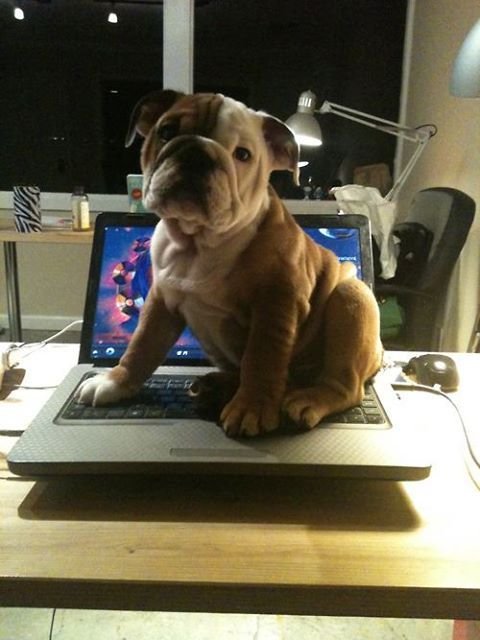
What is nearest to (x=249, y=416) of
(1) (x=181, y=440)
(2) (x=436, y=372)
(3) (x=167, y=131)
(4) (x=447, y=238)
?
(1) (x=181, y=440)

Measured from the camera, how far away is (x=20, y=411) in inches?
32.2

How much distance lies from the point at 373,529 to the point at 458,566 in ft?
0.25

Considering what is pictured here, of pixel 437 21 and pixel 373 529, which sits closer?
pixel 373 529

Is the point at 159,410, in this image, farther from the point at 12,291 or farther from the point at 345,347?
the point at 12,291

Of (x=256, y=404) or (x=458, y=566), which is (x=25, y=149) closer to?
(x=256, y=404)

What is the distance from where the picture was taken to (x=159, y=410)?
0.70 metres

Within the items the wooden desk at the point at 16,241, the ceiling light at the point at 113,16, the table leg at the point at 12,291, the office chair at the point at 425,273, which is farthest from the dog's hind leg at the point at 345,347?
the ceiling light at the point at 113,16

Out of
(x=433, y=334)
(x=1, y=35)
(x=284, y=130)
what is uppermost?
(x=1, y=35)

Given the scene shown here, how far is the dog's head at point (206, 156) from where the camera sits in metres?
0.59

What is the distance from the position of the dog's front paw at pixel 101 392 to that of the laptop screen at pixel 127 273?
148 millimetres

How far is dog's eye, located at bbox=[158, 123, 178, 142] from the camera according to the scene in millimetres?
621

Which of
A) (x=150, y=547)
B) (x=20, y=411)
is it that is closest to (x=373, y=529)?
(x=150, y=547)

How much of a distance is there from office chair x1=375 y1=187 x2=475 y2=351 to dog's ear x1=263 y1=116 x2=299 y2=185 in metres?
1.40

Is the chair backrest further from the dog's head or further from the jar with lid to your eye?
the dog's head
